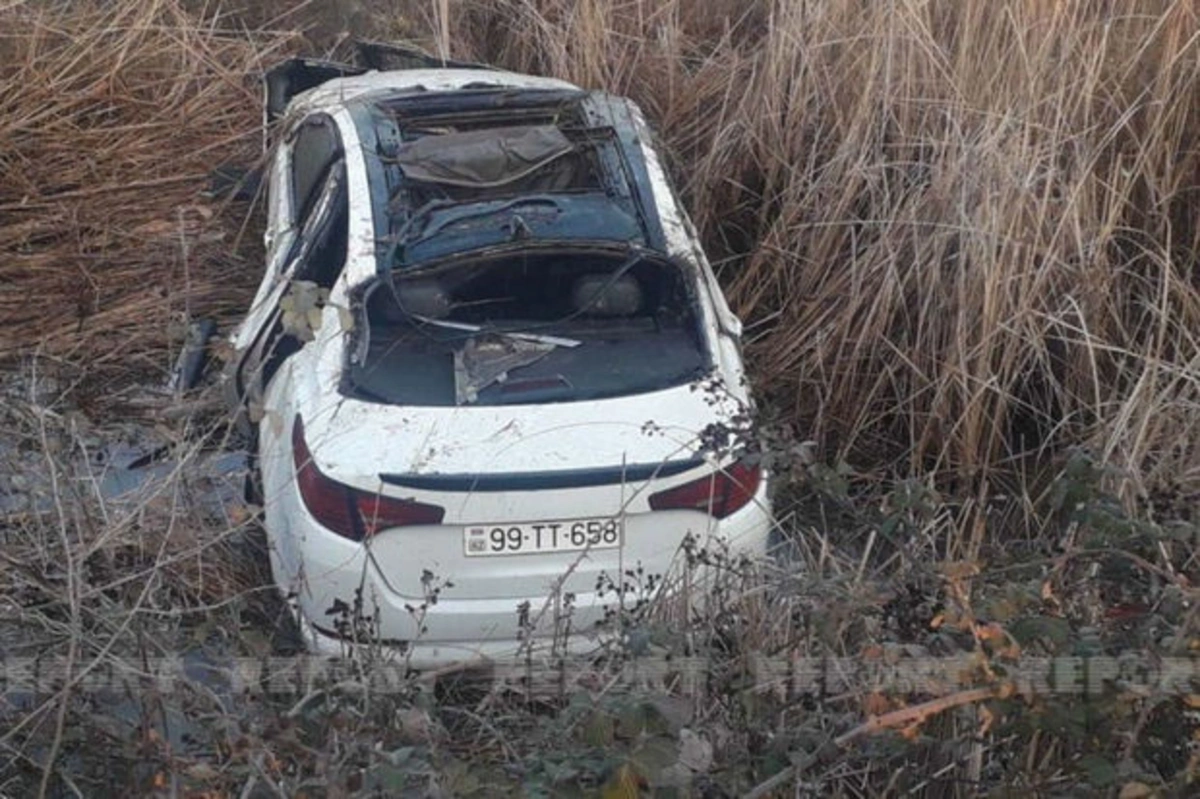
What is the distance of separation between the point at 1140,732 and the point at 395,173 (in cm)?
339

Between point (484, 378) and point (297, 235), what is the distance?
1.37m

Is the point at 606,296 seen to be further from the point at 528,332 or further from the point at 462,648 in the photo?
the point at 462,648

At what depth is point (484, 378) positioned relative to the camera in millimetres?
4566

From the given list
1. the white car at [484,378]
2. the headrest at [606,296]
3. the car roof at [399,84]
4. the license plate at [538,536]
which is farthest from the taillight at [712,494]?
the car roof at [399,84]

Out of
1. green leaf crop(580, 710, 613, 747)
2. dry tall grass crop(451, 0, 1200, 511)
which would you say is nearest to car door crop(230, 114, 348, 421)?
dry tall grass crop(451, 0, 1200, 511)

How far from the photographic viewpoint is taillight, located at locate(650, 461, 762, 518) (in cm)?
418

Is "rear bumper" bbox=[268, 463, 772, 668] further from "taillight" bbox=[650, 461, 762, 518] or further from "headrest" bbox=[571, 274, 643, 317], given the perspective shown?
"headrest" bbox=[571, 274, 643, 317]

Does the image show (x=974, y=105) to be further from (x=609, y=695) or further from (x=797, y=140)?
(x=609, y=695)

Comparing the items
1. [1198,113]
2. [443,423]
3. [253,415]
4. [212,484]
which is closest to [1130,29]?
[1198,113]

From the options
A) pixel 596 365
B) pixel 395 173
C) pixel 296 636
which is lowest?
pixel 296 636

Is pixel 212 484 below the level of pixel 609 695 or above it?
below

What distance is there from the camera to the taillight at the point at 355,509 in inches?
161

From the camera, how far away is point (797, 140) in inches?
265

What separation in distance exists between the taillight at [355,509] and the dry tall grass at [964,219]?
1.91 m
